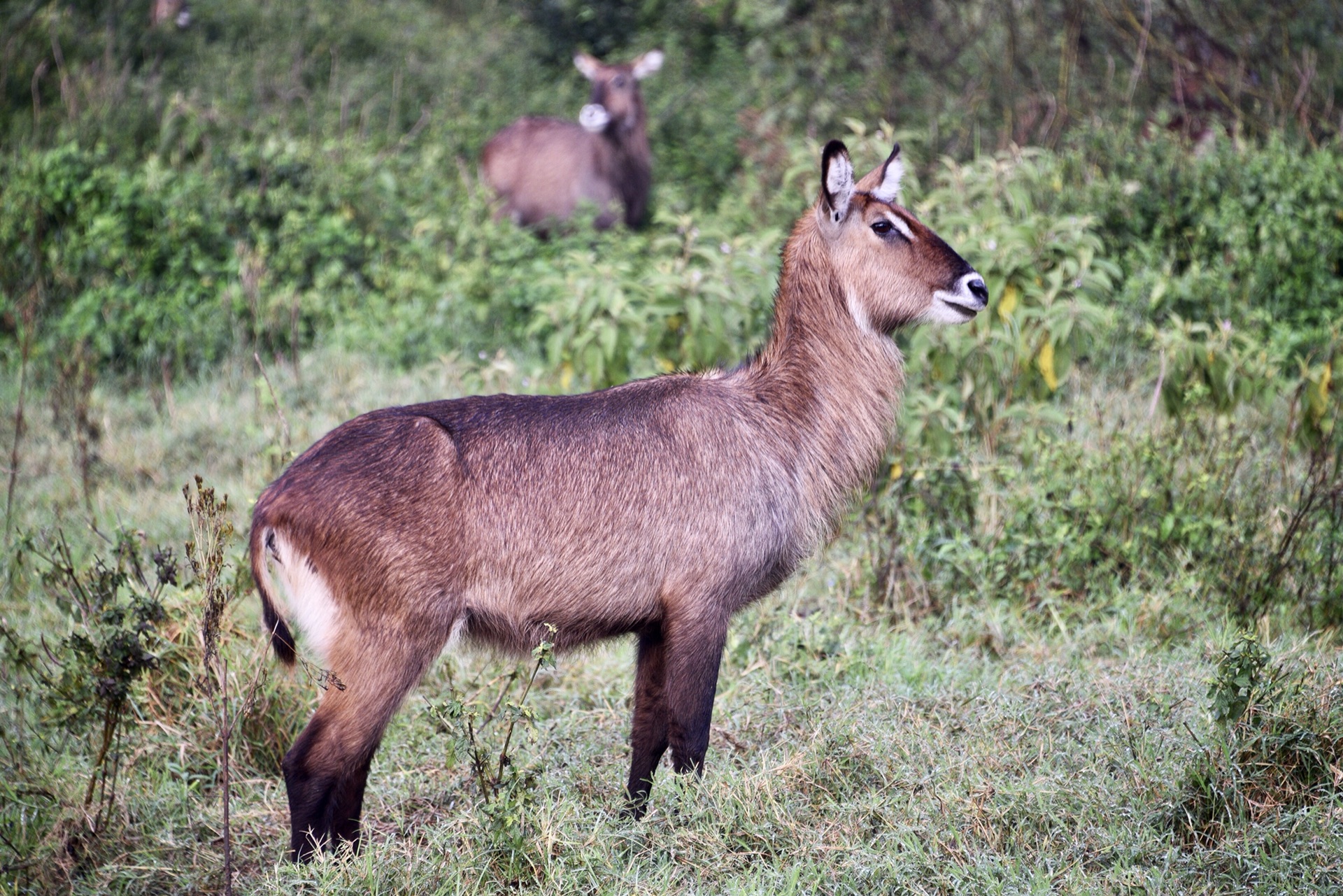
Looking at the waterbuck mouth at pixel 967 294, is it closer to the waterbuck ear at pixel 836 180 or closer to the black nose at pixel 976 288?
the black nose at pixel 976 288

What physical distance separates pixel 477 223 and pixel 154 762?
4.85m

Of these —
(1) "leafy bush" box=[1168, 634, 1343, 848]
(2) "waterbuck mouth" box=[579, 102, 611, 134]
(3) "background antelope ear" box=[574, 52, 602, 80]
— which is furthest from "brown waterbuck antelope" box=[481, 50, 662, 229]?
(1) "leafy bush" box=[1168, 634, 1343, 848]

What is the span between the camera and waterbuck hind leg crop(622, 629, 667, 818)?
3137 mm

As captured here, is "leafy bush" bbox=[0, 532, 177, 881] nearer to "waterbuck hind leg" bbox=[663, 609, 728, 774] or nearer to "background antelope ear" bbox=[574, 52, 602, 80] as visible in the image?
"waterbuck hind leg" bbox=[663, 609, 728, 774]

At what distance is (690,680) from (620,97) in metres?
6.53

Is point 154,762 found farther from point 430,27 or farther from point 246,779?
point 430,27

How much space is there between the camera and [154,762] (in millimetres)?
3473

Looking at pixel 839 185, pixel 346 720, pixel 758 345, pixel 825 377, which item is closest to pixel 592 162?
pixel 758 345

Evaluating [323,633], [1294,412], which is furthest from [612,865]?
[1294,412]

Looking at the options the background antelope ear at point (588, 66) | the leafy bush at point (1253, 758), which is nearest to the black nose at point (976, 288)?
the leafy bush at point (1253, 758)

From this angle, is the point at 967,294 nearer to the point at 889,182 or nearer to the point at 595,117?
the point at 889,182

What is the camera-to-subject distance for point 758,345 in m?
4.45

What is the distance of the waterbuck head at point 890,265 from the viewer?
335cm

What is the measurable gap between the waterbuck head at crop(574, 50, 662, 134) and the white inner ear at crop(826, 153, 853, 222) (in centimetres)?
551
